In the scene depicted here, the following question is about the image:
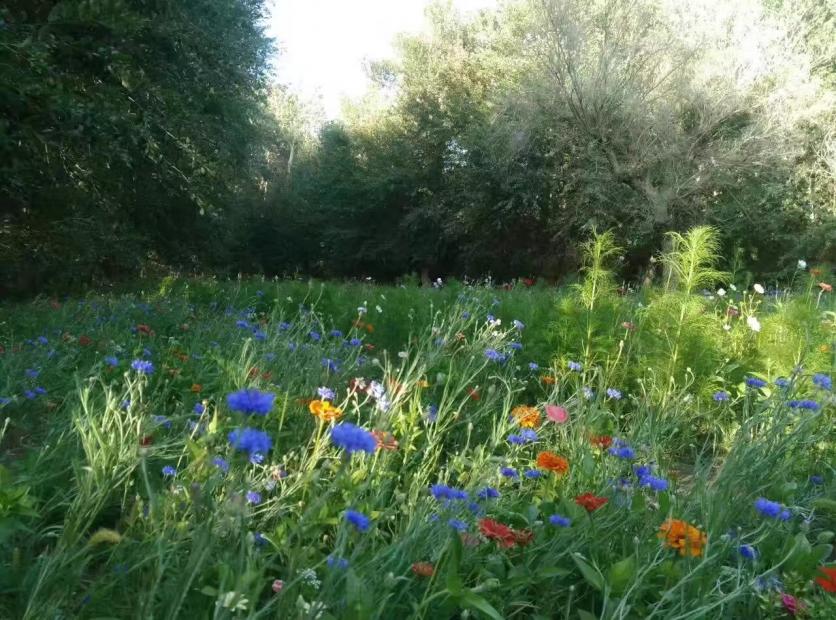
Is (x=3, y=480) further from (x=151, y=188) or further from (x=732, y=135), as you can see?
(x=732, y=135)

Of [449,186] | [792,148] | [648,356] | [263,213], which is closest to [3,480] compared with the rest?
[648,356]

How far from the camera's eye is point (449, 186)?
19062 millimetres

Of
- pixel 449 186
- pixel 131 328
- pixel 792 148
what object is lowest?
pixel 131 328

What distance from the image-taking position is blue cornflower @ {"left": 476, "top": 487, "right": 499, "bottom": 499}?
174 cm

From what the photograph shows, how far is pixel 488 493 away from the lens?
5.82 ft

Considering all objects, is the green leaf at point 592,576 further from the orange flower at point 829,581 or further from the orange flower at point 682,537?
the orange flower at point 829,581

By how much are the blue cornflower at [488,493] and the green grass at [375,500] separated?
0.12ft

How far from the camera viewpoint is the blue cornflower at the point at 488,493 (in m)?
1.74

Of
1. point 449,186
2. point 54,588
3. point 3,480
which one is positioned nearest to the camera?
point 54,588

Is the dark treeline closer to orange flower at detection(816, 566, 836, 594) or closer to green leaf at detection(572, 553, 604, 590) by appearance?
green leaf at detection(572, 553, 604, 590)

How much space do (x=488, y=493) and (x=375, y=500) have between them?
287mm

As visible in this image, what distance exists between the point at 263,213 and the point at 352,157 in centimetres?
401

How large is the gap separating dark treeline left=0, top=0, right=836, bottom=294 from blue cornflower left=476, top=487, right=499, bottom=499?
134 inches

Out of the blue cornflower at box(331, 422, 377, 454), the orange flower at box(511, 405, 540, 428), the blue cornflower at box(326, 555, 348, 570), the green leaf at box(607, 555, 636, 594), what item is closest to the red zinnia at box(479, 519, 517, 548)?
the green leaf at box(607, 555, 636, 594)
